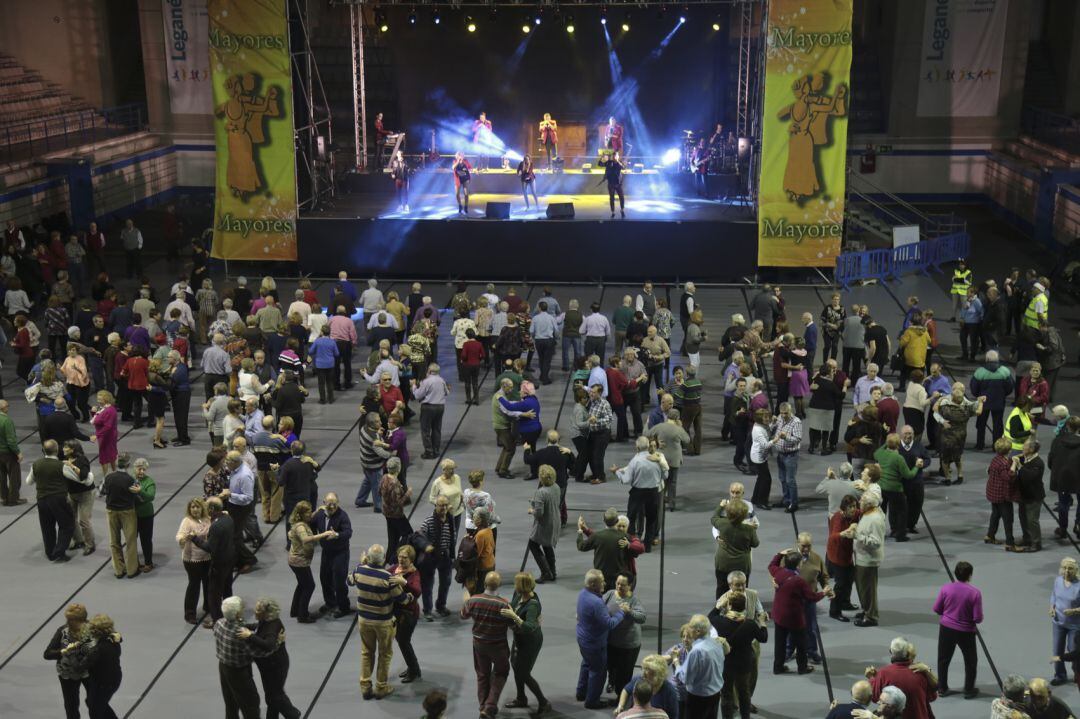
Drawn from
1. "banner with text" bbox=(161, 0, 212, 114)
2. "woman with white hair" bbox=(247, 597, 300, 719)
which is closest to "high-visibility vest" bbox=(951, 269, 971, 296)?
"woman with white hair" bbox=(247, 597, 300, 719)

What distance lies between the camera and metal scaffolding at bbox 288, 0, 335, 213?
2630cm

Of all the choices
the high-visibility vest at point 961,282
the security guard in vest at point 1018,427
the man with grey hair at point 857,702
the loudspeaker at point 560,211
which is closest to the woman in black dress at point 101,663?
the man with grey hair at point 857,702

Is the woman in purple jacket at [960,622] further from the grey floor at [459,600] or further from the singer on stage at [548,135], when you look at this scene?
the singer on stage at [548,135]

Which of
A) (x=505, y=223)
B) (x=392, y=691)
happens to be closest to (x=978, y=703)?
(x=392, y=691)

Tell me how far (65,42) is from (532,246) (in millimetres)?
17726

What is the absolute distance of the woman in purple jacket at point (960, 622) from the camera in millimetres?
10672

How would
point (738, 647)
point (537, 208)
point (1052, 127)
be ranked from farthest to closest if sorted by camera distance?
point (1052, 127), point (537, 208), point (738, 647)

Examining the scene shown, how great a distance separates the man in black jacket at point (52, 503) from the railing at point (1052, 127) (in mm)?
24637

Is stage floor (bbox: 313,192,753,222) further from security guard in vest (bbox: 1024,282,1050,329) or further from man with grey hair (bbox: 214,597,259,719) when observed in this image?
man with grey hair (bbox: 214,597,259,719)

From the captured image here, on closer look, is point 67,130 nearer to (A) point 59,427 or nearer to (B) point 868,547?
(A) point 59,427

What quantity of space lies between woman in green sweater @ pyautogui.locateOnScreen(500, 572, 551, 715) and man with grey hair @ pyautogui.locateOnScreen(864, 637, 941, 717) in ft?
9.07

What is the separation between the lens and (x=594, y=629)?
33.6ft

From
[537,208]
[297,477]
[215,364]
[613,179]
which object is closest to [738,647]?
[297,477]

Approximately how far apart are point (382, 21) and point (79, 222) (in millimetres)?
8919
